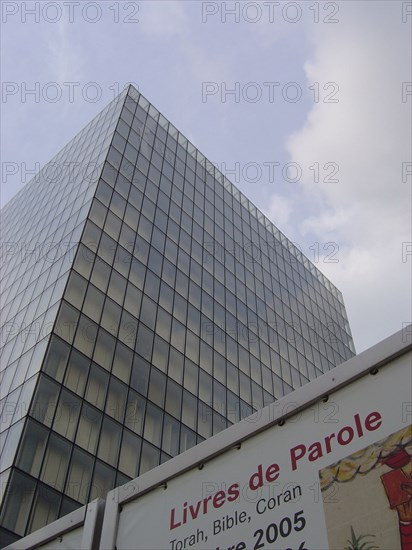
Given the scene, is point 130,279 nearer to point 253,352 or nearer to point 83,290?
point 83,290

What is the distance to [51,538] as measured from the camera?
792 centimetres

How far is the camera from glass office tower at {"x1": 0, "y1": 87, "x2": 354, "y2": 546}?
21.4 m

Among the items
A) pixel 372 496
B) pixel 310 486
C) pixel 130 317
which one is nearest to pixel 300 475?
pixel 310 486

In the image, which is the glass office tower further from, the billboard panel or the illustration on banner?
the illustration on banner

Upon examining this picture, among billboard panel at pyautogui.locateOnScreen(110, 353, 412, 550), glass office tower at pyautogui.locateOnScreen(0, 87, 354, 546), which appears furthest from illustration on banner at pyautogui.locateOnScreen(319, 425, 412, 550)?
glass office tower at pyautogui.locateOnScreen(0, 87, 354, 546)

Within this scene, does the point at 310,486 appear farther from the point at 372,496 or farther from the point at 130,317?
the point at 130,317

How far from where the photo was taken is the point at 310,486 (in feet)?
18.9

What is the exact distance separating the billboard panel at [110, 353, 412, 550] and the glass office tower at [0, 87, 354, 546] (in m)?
13.5

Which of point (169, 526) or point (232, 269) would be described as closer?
point (169, 526)

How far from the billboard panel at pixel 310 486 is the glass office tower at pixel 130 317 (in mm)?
13528

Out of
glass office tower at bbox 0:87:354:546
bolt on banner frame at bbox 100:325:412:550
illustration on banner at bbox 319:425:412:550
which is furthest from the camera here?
glass office tower at bbox 0:87:354:546

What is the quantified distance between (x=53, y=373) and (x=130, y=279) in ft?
28.2

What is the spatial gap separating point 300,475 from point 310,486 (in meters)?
0.18

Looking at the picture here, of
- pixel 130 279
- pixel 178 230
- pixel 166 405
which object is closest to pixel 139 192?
pixel 178 230
